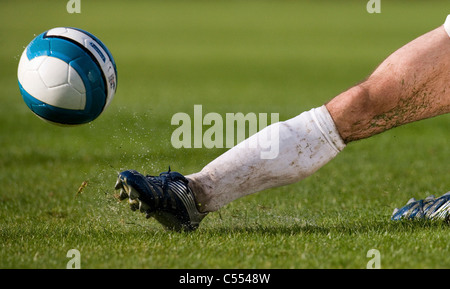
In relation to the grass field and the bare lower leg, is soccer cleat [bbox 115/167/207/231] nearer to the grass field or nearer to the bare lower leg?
the grass field

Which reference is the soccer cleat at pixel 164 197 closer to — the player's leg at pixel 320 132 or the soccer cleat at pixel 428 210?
the player's leg at pixel 320 132

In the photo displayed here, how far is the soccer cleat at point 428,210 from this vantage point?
4543mm

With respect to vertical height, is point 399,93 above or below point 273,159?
above

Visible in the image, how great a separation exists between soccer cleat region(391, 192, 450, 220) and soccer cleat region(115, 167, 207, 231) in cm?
133

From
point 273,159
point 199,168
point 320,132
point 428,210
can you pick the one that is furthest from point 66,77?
point 199,168

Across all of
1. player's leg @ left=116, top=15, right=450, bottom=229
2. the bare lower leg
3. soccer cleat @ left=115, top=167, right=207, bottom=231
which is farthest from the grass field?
the bare lower leg

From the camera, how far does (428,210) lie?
15.3ft

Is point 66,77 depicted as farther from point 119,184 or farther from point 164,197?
point 164,197

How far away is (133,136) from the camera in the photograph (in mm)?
9969

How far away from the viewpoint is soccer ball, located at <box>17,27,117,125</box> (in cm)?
459

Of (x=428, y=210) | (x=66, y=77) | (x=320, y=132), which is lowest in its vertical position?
(x=428, y=210)

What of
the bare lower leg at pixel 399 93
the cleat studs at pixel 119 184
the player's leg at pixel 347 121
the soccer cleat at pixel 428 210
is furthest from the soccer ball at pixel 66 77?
the soccer cleat at pixel 428 210

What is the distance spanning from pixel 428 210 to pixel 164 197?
1685 mm
